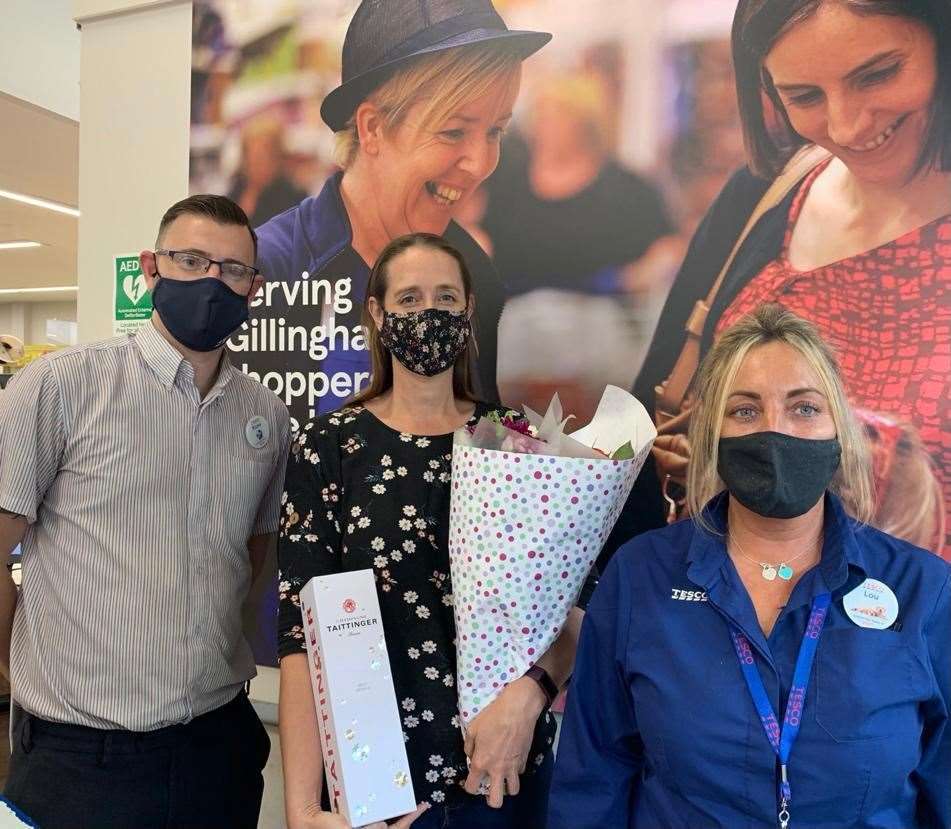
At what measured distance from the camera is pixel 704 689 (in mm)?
1161

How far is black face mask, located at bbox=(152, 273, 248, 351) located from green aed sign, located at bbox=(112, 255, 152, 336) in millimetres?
1121

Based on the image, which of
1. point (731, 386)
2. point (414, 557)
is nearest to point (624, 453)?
point (731, 386)

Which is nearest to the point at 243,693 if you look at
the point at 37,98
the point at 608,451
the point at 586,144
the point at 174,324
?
the point at 174,324

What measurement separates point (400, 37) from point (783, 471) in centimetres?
174

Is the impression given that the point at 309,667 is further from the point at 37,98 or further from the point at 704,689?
the point at 37,98

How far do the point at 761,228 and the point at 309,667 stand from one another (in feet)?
4.86

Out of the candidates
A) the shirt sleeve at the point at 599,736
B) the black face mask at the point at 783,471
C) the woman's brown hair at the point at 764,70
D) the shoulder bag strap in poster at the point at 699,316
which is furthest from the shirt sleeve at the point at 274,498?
the woman's brown hair at the point at 764,70

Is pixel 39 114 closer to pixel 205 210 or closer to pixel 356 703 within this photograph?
pixel 205 210

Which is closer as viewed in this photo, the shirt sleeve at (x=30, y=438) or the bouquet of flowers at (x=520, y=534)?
the bouquet of flowers at (x=520, y=534)

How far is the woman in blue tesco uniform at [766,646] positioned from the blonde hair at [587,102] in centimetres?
85

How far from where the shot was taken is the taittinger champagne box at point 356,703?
1209 millimetres

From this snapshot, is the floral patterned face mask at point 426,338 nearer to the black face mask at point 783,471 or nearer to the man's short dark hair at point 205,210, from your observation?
the man's short dark hair at point 205,210

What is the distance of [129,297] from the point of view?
2646mm

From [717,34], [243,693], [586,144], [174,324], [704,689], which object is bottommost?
[243,693]
